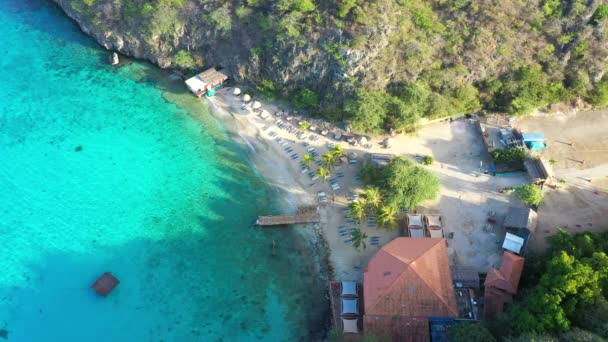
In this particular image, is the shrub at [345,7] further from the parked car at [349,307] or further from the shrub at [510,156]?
the parked car at [349,307]

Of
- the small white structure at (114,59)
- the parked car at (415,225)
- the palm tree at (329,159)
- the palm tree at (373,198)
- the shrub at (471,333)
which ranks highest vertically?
the small white structure at (114,59)

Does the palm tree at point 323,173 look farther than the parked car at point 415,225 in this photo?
Yes

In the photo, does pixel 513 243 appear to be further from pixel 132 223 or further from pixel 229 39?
pixel 229 39

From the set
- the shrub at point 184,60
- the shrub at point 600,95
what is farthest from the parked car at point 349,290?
the shrub at point 600,95

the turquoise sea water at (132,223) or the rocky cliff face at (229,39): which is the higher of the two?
the rocky cliff face at (229,39)

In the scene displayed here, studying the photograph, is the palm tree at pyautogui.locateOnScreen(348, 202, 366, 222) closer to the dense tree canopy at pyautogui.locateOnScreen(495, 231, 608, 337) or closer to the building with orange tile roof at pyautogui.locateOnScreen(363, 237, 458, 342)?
the building with orange tile roof at pyautogui.locateOnScreen(363, 237, 458, 342)

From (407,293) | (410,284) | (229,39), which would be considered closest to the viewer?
(407,293)

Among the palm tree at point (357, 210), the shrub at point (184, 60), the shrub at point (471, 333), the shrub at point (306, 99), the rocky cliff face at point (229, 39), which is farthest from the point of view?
the shrub at point (184, 60)

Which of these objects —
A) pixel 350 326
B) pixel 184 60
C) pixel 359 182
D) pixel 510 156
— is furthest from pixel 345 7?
pixel 350 326
